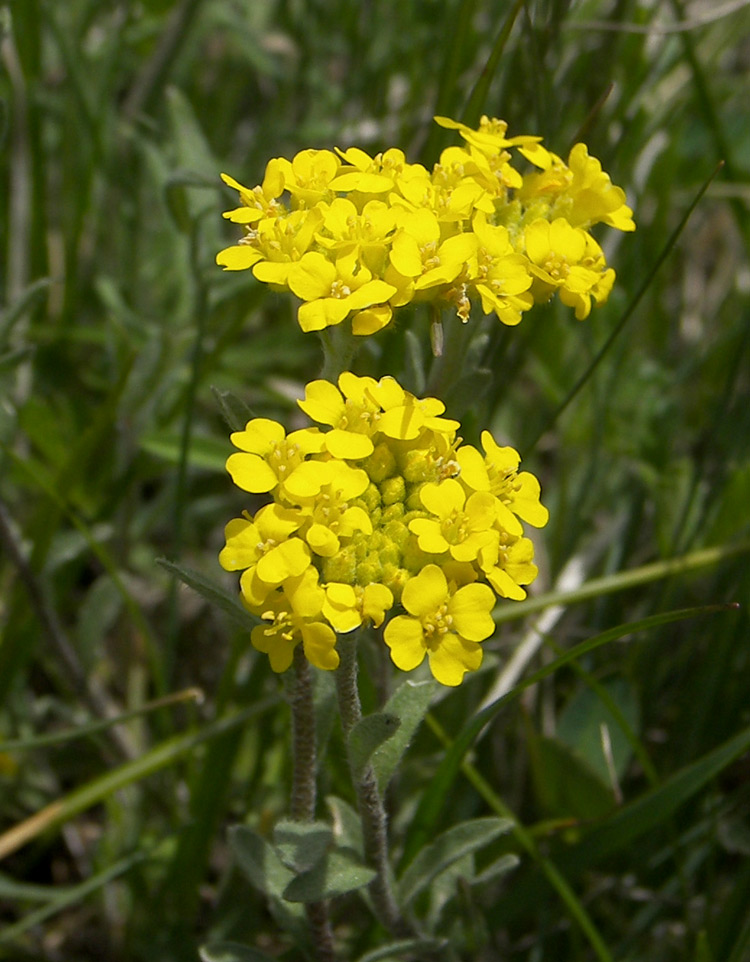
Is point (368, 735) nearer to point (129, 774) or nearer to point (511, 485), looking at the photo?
point (511, 485)

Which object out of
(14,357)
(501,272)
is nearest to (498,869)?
(501,272)

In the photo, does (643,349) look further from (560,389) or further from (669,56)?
(669,56)

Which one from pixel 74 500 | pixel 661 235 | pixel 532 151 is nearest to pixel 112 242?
pixel 74 500

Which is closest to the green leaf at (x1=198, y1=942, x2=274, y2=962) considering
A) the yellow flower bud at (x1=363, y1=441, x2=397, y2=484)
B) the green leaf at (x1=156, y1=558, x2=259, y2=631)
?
the green leaf at (x1=156, y1=558, x2=259, y2=631)

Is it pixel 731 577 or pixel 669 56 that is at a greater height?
pixel 669 56

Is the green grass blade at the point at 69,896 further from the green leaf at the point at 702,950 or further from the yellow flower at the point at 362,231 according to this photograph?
the yellow flower at the point at 362,231

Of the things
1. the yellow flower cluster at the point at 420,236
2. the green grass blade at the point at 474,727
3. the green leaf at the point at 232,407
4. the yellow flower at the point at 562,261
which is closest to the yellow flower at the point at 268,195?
the yellow flower cluster at the point at 420,236

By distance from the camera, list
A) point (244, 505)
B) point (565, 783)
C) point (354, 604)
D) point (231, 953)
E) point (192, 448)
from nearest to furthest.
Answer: point (354, 604) < point (231, 953) < point (565, 783) < point (192, 448) < point (244, 505)

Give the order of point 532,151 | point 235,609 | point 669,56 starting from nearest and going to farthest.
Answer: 1. point 235,609
2. point 532,151
3. point 669,56
